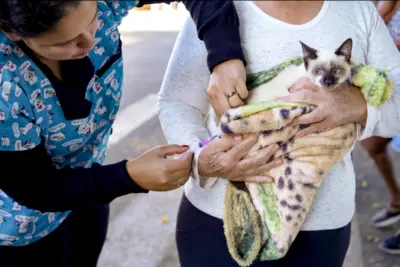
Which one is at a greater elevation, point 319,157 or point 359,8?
point 359,8

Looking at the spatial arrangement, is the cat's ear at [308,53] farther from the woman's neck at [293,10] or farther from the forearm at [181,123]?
the forearm at [181,123]

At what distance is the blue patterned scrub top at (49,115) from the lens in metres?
0.71

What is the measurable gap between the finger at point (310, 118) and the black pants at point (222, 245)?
8.6 inches

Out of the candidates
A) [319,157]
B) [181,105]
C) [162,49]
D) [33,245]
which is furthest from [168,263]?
[162,49]

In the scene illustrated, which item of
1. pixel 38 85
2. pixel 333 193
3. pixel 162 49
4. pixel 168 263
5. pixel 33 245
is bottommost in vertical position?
pixel 162 49

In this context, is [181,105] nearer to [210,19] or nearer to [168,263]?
[210,19]

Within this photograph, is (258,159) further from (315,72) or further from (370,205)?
(370,205)

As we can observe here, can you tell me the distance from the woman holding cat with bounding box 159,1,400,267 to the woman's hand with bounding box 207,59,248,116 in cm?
3

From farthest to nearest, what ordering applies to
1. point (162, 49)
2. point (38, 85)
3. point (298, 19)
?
1. point (162, 49)
2. point (298, 19)
3. point (38, 85)

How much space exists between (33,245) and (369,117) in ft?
2.20

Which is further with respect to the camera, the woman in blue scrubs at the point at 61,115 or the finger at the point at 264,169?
the finger at the point at 264,169

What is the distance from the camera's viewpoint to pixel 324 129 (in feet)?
2.59

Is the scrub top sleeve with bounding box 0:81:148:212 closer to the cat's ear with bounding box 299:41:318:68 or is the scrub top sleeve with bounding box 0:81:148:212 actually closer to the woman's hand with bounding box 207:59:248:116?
the woman's hand with bounding box 207:59:248:116

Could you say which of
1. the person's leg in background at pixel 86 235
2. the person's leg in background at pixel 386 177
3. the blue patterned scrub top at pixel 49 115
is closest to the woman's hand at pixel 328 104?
the blue patterned scrub top at pixel 49 115
